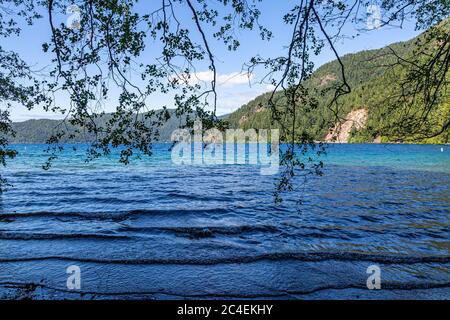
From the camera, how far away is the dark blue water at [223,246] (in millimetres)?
7551

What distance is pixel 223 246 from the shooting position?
35.3 feet

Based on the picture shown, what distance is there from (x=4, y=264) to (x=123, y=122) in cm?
659

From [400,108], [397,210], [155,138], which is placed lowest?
[397,210]

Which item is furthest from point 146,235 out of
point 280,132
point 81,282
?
point 280,132

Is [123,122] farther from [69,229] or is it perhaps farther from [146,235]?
[69,229]

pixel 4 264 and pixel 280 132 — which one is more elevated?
pixel 280 132

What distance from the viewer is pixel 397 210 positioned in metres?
16.7

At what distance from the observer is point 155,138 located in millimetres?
6496

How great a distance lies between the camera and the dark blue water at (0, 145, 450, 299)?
297 inches
